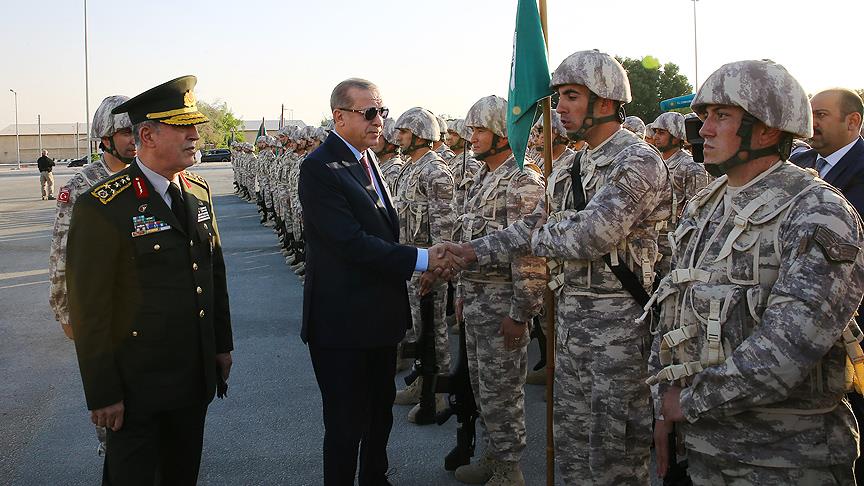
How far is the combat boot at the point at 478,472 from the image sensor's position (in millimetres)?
4855

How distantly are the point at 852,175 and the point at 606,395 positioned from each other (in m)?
2.22

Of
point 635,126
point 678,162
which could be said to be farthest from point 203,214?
point 635,126

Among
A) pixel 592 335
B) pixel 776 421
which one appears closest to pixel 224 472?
pixel 592 335

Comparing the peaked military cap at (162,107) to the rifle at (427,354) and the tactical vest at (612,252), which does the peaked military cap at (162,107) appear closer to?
the tactical vest at (612,252)

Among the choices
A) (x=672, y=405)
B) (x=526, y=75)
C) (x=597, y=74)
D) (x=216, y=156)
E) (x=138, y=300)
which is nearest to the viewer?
(x=672, y=405)

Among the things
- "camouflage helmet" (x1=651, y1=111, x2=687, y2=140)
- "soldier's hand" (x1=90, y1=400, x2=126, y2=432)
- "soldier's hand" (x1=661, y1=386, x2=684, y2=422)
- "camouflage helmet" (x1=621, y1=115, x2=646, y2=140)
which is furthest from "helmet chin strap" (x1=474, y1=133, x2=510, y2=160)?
"camouflage helmet" (x1=621, y1=115, x2=646, y2=140)

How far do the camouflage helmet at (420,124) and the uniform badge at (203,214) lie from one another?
4051 millimetres

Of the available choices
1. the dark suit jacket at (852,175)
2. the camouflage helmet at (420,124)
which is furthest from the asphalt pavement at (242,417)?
the dark suit jacket at (852,175)

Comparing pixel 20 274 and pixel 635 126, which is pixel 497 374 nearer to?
pixel 635 126

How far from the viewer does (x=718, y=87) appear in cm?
273

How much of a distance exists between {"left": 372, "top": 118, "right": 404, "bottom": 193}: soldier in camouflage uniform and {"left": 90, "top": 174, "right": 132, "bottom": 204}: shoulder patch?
5.24m

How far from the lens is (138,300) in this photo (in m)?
3.32

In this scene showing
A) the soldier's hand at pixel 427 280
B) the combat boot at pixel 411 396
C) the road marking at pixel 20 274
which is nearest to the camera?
the soldier's hand at pixel 427 280

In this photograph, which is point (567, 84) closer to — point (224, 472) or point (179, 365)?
point (179, 365)
